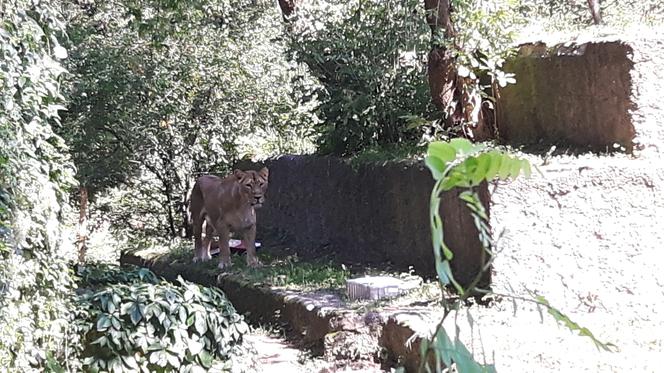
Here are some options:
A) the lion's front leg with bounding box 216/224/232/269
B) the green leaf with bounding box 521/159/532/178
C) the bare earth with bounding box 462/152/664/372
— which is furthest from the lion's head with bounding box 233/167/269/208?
the green leaf with bounding box 521/159/532/178

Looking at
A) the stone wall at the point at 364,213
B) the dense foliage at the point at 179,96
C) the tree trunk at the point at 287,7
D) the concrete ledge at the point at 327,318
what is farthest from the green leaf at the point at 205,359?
the dense foliage at the point at 179,96

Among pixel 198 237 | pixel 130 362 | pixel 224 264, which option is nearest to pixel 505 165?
pixel 130 362

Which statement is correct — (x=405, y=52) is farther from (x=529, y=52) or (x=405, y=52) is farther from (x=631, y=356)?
(x=631, y=356)

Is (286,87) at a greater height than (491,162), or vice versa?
(286,87)

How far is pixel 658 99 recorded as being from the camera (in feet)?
22.0

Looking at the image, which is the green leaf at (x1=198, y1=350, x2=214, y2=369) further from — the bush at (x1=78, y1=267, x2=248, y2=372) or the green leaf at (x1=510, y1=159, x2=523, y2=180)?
the green leaf at (x1=510, y1=159, x2=523, y2=180)

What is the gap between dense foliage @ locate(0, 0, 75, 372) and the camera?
4340 mm

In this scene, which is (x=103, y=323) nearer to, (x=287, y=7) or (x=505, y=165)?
(x=505, y=165)

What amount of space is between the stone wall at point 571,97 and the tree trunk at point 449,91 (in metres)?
0.34

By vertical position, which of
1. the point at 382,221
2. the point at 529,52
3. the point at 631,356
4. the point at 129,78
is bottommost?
the point at 631,356

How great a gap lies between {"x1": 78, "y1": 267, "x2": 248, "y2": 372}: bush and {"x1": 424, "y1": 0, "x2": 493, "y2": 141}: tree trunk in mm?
3228

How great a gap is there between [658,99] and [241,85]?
6.49 m

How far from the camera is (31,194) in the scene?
4480 millimetres

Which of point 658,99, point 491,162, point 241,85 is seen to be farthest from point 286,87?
point 491,162
